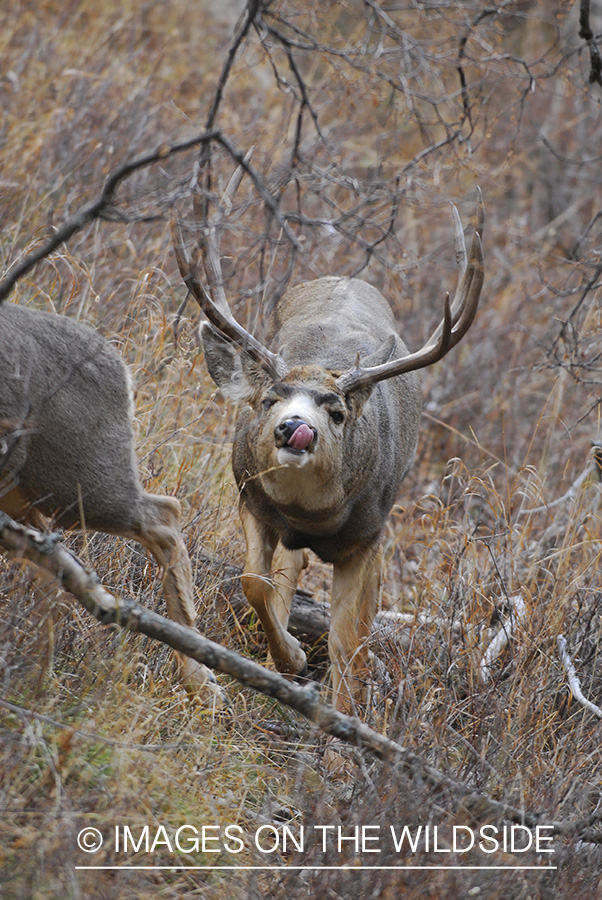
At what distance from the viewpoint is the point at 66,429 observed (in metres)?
3.92

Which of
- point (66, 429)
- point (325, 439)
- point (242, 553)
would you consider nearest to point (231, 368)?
point (325, 439)

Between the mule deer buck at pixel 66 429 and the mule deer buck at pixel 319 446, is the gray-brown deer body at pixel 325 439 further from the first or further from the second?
the mule deer buck at pixel 66 429

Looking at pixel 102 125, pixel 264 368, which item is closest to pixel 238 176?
pixel 264 368

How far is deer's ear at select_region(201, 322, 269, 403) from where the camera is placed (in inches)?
204

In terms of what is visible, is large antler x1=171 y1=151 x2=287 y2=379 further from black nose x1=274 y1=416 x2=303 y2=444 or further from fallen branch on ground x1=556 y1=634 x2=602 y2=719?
fallen branch on ground x1=556 y1=634 x2=602 y2=719

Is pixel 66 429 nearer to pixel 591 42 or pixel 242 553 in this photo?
pixel 242 553

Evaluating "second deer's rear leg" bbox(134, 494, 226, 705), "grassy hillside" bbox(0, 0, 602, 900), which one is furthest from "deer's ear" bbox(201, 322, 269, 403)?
"second deer's rear leg" bbox(134, 494, 226, 705)

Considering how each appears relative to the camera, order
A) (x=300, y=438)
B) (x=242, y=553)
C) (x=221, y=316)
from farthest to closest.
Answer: (x=242, y=553)
(x=221, y=316)
(x=300, y=438)

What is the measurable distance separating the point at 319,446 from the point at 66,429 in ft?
4.11

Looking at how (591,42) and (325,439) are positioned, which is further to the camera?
(591,42)

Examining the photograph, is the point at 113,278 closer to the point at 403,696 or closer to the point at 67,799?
the point at 403,696

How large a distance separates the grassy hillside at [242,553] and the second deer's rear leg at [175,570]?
0.12 metres

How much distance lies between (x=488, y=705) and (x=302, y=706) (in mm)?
1437

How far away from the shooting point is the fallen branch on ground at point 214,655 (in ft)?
11.5
